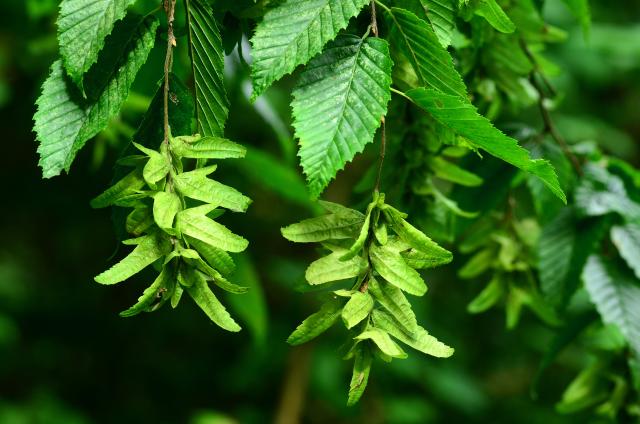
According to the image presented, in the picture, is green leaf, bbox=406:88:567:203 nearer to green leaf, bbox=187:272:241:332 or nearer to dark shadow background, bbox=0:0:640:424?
green leaf, bbox=187:272:241:332

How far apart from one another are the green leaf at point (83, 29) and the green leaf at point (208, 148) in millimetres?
141

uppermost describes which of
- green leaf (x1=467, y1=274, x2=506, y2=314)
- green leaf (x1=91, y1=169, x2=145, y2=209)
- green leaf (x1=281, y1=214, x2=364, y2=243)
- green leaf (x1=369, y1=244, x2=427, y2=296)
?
green leaf (x1=91, y1=169, x2=145, y2=209)

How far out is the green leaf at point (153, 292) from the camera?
808 millimetres

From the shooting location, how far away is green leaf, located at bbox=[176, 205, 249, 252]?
32.2 inches

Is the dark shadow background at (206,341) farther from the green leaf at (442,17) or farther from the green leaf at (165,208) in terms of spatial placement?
the green leaf at (165,208)

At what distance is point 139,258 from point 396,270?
0.29 meters

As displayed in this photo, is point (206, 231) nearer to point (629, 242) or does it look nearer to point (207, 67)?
point (207, 67)

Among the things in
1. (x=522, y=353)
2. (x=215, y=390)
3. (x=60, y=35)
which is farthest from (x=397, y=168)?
(x=522, y=353)

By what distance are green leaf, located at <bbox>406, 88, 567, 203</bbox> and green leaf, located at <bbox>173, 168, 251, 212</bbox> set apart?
248 millimetres

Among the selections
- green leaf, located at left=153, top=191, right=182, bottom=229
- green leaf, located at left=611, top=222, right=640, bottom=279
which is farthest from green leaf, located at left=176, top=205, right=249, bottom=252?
green leaf, located at left=611, top=222, right=640, bottom=279

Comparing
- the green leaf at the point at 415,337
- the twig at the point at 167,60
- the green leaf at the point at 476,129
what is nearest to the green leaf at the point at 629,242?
the green leaf at the point at 476,129

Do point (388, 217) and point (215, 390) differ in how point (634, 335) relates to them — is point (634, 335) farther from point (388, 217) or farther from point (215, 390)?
point (215, 390)

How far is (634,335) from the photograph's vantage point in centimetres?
144

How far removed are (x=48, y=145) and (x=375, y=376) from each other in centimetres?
361
